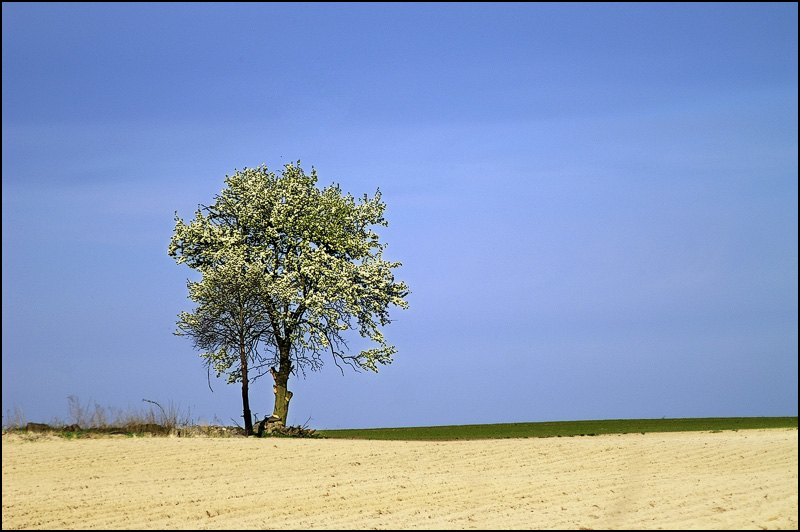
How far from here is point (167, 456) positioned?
26203 mm

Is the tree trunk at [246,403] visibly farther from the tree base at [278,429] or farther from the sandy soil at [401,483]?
the sandy soil at [401,483]

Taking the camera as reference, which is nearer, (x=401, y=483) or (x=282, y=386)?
(x=401, y=483)

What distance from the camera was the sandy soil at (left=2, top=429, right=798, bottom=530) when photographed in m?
19.6

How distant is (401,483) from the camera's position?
2392 centimetres

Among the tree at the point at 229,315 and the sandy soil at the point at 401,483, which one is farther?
the tree at the point at 229,315

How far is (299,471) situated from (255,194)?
14578 mm

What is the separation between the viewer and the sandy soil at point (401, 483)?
1959 centimetres

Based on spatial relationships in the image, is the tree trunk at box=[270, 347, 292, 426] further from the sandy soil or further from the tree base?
the sandy soil

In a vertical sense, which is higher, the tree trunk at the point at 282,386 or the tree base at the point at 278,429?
the tree trunk at the point at 282,386

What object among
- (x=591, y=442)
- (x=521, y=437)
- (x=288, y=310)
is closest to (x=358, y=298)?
(x=288, y=310)

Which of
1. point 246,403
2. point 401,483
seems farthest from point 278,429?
point 401,483

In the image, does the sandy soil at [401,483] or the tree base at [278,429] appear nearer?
the sandy soil at [401,483]

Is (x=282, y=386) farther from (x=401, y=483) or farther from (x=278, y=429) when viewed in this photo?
(x=401, y=483)

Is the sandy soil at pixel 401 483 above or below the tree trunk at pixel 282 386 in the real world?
below
